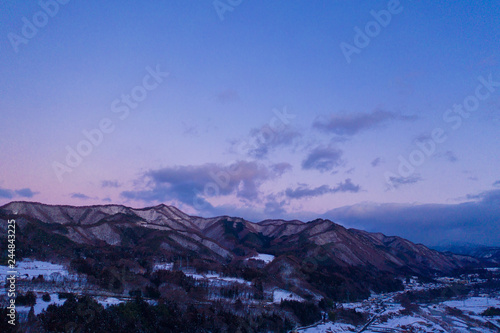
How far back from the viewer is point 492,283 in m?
132

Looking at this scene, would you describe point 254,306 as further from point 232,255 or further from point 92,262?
point 232,255

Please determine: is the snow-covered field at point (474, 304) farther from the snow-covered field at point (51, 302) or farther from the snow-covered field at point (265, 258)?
the snow-covered field at point (51, 302)

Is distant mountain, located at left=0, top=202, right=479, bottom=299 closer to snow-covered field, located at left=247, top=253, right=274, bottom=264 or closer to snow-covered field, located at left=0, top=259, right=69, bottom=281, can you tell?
snow-covered field, located at left=247, top=253, right=274, bottom=264

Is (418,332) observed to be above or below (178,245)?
below

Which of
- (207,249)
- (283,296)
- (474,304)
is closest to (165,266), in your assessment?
(283,296)

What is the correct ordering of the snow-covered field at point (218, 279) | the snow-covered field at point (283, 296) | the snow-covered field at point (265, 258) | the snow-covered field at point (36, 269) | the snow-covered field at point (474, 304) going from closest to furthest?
the snow-covered field at point (36, 269) < the snow-covered field at point (283, 296) < the snow-covered field at point (218, 279) < the snow-covered field at point (474, 304) < the snow-covered field at point (265, 258)

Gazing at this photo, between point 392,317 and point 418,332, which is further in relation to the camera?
point 392,317

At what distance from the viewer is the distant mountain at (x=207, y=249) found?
3531 inches

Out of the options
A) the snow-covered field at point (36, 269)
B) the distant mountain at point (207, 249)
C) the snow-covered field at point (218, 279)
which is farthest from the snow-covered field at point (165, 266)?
the snow-covered field at point (36, 269)

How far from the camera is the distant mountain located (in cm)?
8969

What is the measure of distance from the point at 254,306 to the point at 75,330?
33120 mm

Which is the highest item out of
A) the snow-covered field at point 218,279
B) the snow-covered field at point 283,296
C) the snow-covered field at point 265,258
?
the snow-covered field at point 265,258

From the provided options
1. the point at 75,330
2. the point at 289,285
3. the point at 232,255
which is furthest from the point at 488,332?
the point at 232,255

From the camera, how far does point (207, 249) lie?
137125mm
